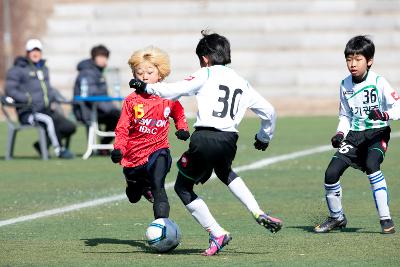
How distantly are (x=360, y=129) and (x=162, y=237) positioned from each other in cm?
223

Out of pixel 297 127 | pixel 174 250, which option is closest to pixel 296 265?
pixel 174 250

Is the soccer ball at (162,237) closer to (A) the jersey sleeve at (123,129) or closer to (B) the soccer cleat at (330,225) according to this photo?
(A) the jersey sleeve at (123,129)

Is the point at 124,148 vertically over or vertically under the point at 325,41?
over

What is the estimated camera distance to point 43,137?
1848 centimetres

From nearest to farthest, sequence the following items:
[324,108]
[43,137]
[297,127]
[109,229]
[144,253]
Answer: [144,253], [109,229], [43,137], [297,127], [324,108]

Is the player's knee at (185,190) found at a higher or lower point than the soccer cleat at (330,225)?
higher

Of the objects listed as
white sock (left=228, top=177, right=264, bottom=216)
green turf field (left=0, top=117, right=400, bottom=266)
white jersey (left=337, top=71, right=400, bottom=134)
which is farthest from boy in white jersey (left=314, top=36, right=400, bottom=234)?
white sock (left=228, top=177, right=264, bottom=216)

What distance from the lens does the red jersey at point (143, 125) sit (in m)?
9.37

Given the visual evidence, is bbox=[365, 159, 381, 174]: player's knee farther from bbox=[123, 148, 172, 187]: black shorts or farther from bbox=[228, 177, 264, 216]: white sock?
bbox=[123, 148, 172, 187]: black shorts

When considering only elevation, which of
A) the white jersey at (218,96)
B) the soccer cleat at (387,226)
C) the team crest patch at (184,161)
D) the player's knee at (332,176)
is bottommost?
the soccer cleat at (387,226)

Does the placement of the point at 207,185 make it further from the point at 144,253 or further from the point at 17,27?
the point at 17,27

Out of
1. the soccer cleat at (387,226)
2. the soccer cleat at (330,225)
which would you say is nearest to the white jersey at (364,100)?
the soccer cleat at (330,225)

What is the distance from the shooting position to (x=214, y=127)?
28.8 feet

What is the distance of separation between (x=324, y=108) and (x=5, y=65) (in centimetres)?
1008
